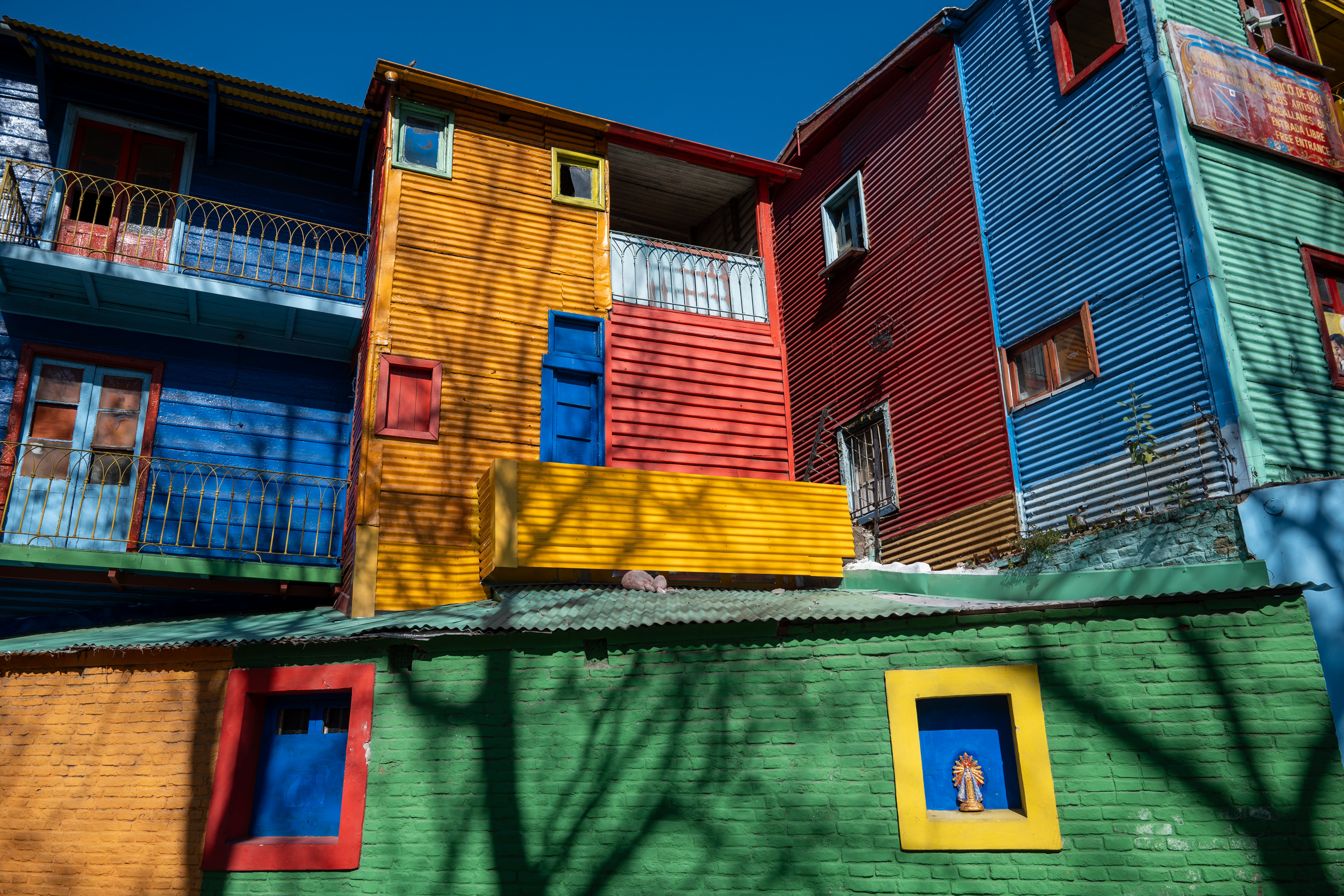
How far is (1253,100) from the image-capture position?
11453mm

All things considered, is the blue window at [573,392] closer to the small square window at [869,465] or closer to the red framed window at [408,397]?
the red framed window at [408,397]

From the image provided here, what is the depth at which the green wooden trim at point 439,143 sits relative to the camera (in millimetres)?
12008

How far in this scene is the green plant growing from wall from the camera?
10148 mm

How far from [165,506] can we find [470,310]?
173 inches

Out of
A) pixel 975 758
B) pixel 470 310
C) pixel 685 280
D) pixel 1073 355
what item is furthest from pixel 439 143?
pixel 975 758

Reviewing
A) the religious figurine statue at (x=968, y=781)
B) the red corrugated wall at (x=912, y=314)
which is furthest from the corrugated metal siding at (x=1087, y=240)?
the religious figurine statue at (x=968, y=781)

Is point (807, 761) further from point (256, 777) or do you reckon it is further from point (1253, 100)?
point (1253, 100)

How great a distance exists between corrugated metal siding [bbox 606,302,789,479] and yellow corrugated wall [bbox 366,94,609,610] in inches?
33.8

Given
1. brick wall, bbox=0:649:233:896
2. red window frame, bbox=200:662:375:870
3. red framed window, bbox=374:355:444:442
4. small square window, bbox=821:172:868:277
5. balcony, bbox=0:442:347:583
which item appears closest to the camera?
red window frame, bbox=200:662:375:870

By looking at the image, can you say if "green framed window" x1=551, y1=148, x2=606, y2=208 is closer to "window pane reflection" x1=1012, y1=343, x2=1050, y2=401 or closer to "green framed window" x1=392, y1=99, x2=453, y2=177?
"green framed window" x1=392, y1=99, x2=453, y2=177

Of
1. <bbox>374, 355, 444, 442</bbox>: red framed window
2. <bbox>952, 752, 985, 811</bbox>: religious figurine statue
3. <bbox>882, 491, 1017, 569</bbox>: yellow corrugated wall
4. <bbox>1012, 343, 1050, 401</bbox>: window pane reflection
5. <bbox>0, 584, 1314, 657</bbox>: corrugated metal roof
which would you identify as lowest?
<bbox>952, 752, 985, 811</bbox>: religious figurine statue

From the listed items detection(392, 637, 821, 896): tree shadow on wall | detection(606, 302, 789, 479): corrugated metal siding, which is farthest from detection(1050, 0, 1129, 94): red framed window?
detection(392, 637, 821, 896): tree shadow on wall

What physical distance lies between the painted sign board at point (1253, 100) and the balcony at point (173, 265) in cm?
1062

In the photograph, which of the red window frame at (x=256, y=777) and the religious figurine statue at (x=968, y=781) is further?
the red window frame at (x=256, y=777)
